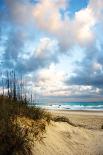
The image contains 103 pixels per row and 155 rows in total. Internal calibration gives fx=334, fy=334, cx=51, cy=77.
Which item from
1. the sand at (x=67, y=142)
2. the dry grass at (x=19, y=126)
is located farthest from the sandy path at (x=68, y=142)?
the dry grass at (x=19, y=126)

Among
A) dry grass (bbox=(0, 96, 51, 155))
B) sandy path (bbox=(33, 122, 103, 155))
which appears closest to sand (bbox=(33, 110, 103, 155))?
sandy path (bbox=(33, 122, 103, 155))

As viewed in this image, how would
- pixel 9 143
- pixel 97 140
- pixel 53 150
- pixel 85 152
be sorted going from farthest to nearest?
pixel 97 140 < pixel 85 152 < pixel 53 150 < pixel 9 143

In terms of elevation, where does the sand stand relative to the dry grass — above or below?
below

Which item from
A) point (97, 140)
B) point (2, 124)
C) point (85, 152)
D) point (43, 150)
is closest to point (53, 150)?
point (43, 150)

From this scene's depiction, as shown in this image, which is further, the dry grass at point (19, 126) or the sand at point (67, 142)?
the sand at point (67, 142)

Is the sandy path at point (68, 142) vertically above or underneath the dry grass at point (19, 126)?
underneath

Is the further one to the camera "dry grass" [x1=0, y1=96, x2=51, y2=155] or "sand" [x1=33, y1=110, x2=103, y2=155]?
"sand" [x1=33, y1=110, x2=103, y2=155]

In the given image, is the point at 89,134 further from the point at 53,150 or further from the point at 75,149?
the point at 53,150

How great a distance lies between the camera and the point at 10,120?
9.81m

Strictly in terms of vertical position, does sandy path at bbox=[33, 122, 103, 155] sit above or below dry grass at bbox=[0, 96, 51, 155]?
below

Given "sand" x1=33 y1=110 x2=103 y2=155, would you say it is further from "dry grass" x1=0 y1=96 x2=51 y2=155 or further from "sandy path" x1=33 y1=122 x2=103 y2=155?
"dry grass" x1=0 y1=96 x2=51 y2=155

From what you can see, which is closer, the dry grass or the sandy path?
the dry grass

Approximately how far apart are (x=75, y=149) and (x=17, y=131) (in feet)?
10.9

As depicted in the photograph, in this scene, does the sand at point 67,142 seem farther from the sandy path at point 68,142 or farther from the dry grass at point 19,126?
the dry grass at point 19,126
